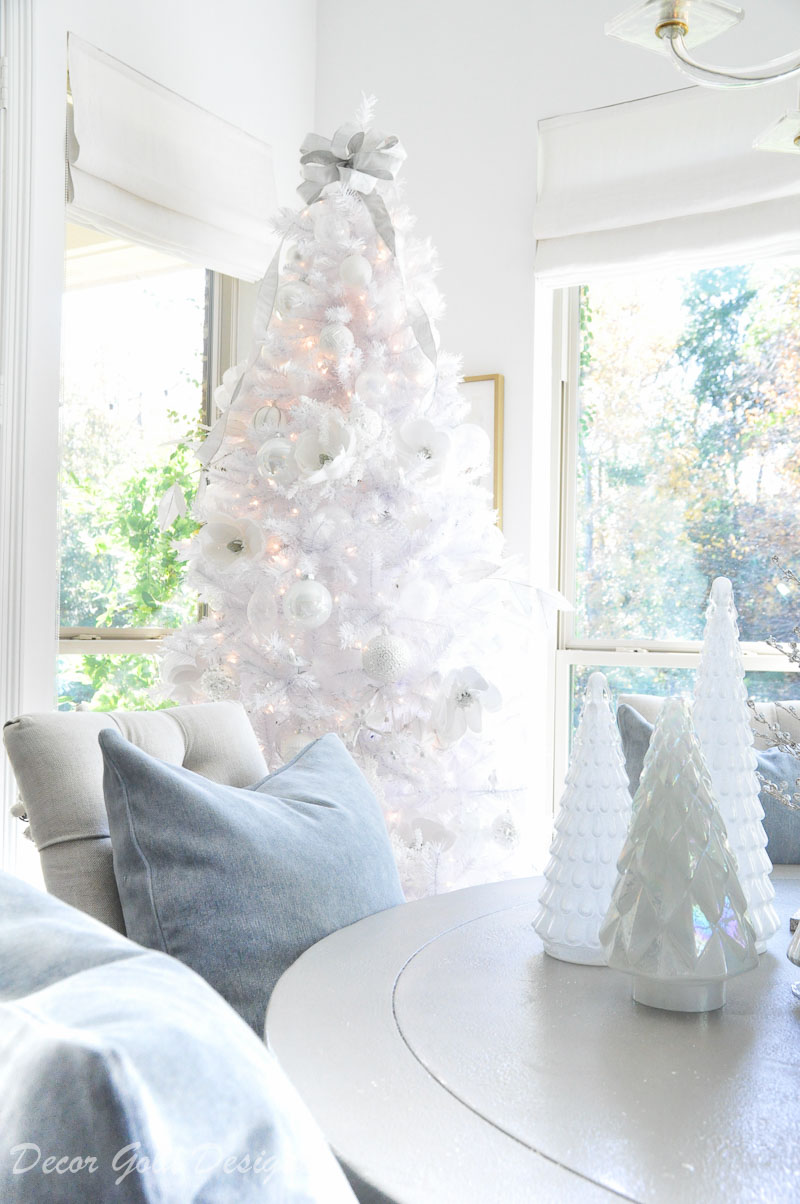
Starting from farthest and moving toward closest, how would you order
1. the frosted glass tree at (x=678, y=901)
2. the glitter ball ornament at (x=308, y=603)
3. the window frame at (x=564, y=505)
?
the window frame at (x=564, y=505), the glitter ball ornament at (x=308, y=603), the frosted glass tree at (x=678, y=901)

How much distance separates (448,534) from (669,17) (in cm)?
127

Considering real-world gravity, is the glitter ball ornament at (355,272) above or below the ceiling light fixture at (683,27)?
below

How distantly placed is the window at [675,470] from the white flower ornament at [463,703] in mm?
1072

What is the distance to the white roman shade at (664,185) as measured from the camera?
9.89 feet

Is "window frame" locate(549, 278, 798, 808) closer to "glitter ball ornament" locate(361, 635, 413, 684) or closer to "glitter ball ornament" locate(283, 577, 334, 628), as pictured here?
"glitter ball ornament" locate(361, 635, 413, 684)

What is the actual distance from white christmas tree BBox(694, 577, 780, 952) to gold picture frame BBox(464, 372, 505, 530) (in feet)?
7.58

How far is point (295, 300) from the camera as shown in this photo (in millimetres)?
2486

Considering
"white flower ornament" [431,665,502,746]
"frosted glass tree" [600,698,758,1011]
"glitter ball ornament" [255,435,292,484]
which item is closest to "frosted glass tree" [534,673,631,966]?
"frosted glass tree" [600,698,758,1011]

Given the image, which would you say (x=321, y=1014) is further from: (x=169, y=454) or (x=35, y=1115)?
(x=169, y=454)

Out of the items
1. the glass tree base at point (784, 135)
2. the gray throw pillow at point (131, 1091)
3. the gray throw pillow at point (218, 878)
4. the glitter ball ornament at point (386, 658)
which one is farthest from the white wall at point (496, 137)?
the gray throw pillow at point (131, 1091)

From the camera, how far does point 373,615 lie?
242cm

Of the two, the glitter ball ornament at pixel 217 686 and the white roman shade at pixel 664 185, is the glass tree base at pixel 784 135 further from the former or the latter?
the glitter ball ornament at pixel 217 686

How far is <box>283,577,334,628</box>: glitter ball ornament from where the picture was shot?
7.61ft

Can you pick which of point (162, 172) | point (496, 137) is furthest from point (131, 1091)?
point (496, 137)
